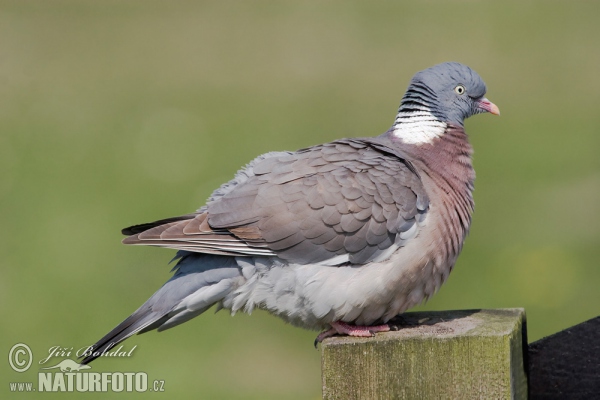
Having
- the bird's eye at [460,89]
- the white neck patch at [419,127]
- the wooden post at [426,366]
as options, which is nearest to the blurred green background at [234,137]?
the white neck patch at [419,127]

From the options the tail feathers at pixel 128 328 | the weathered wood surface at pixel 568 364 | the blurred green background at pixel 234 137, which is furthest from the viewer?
the blurred green background at pixel 234 137

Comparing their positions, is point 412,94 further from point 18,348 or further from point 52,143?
point 52,143

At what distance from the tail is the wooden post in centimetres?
99

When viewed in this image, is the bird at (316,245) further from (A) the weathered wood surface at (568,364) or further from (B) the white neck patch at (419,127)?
(A) the weathered wood surface at (568,364)

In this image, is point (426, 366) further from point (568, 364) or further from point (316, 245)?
point (316, 245)

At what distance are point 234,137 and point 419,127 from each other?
520cm

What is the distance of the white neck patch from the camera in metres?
4.75

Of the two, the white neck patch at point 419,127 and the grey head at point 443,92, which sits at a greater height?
the grey head at point 443,92

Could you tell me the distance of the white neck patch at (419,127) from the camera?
15.6 ft

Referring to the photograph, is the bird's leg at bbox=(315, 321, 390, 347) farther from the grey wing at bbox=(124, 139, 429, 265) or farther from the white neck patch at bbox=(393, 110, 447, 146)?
the white neck patch at bbox=(393, 110, 447, 146)

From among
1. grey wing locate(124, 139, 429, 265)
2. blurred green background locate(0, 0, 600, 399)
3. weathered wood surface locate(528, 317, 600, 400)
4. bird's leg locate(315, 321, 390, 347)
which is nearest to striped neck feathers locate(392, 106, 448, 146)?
grey wing locate(124, 139, 429, 265)

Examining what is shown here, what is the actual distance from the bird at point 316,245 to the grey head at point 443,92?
1.58 feet

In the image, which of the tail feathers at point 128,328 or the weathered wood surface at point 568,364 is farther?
the tail feathers at point 128,328

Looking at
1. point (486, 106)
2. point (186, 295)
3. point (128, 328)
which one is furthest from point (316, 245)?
point (486, 106)
